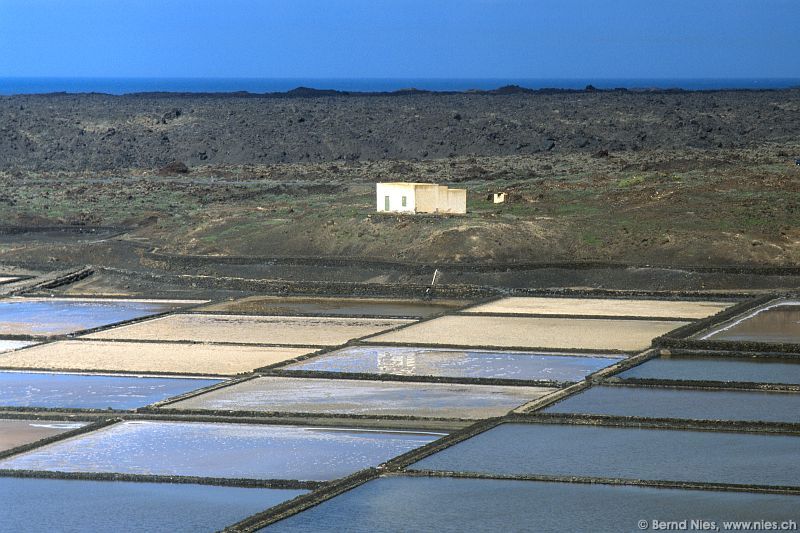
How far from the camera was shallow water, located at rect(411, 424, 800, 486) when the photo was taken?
46.9ft

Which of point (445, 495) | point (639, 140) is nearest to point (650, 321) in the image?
point (445, 495)

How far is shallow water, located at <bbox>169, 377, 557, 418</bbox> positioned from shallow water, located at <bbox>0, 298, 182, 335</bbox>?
709cm

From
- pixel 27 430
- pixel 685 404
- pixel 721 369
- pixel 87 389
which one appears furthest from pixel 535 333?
pixel 27 430

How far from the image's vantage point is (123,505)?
1355cm

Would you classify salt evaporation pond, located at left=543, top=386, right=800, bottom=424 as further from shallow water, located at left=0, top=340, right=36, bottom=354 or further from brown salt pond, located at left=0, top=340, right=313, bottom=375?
shallow water, located at left=0, top=340, right=36, bottom=354

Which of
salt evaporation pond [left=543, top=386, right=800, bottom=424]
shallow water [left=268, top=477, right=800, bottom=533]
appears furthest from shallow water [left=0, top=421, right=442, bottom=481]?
salt evaporation pond [left=543, top=386, right=800, bottom=424]

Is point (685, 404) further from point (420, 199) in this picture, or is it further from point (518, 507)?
point (420, 199)

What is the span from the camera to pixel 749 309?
1005 inches

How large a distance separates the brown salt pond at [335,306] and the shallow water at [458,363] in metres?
4.81

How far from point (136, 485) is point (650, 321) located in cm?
1298

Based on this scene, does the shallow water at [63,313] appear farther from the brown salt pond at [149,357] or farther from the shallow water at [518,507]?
the shallow water at [518,507]

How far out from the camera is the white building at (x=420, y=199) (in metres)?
37.2

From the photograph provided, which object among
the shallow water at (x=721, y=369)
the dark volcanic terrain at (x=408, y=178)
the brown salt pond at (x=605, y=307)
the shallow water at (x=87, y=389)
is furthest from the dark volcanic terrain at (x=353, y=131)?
the shallow water at (x=87, y=389)

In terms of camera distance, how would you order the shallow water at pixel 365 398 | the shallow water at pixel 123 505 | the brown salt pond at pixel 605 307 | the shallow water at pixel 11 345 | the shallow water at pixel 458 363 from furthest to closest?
the brown salt pond at pixel 605 307 → the shallow water at pixel 11 345 → the shallow water at pixel 458 363 → the shallow water at pixel 365 398 → the shallow water at pixel 123 505
